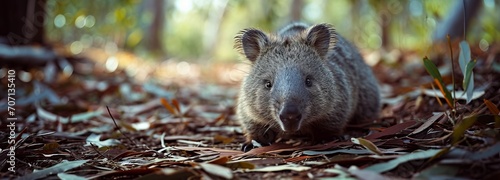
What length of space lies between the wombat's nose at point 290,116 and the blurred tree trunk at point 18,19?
678cm

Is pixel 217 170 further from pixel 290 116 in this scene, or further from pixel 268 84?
pixel 268 84

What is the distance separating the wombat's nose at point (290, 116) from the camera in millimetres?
3514

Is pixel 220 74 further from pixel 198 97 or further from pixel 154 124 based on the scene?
pixel 154 124

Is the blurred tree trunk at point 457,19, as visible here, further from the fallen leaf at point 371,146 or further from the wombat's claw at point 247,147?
the fallen leaf at point 371,146

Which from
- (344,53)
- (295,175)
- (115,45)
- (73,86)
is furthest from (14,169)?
(115,45)

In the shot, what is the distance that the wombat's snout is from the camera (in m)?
3.52

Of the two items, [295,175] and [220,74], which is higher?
[220,74]

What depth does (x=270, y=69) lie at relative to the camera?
13.7ft

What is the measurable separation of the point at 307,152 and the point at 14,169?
217 cm

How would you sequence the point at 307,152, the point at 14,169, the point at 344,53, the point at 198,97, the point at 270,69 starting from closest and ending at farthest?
the point at 14,169 < the point at 307,152 < the point at 270,69 < the point at 344,53 < the point at 198,97

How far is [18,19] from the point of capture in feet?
28.2

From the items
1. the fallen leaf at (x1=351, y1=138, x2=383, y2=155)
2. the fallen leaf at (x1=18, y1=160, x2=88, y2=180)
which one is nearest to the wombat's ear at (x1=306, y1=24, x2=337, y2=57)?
the fallen leaf at (x1=351, y1=138, x2=383, y2=155)

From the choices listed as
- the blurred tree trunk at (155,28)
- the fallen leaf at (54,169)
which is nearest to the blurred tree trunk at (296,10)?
the blurred tree trunk at (155,28)

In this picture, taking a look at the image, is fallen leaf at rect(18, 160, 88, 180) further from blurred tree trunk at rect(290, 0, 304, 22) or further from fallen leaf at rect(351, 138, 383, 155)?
blurred tree trunk at rect(290, 0, 304, 22)
